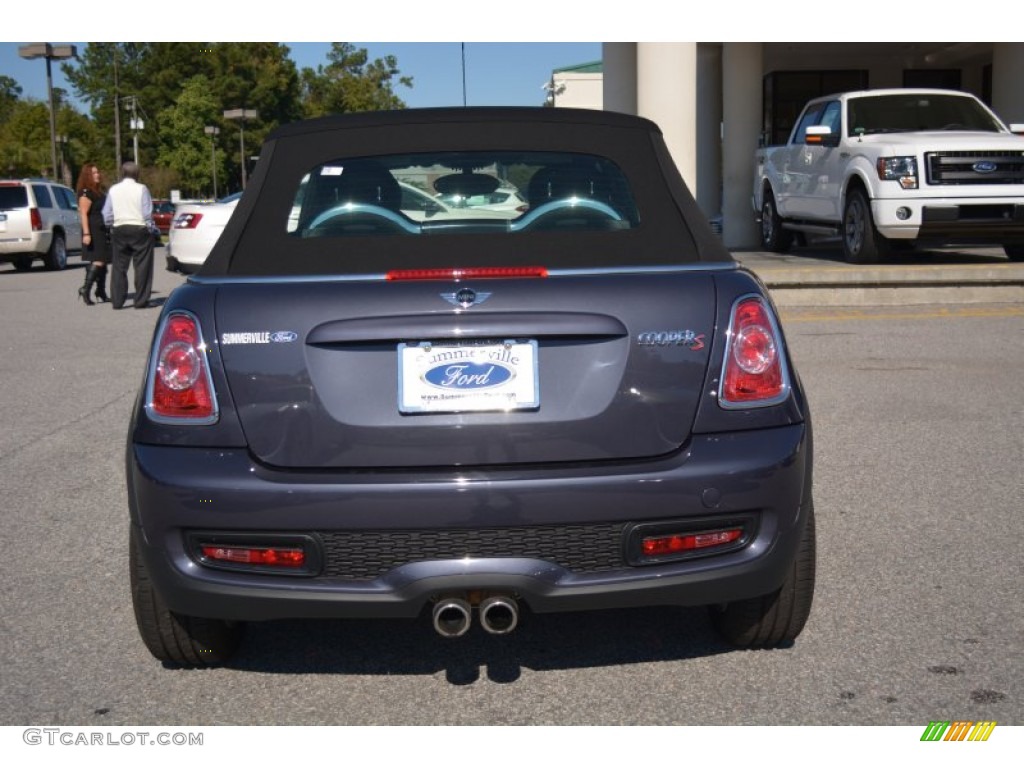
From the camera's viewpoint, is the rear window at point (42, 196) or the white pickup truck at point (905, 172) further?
the rear window at point (42, 196)

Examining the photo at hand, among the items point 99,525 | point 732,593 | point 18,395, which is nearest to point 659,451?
point 732,593

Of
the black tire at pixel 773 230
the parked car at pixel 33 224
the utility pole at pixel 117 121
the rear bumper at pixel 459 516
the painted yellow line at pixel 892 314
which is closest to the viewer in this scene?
the rear bumper at pixel 459 516

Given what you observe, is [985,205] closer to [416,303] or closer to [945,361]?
[945,361]

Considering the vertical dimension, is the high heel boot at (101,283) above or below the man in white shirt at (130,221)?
below

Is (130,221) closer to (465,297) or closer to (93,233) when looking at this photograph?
(93,233)

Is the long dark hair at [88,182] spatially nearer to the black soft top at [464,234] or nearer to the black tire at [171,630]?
the black soft top at [464,234]

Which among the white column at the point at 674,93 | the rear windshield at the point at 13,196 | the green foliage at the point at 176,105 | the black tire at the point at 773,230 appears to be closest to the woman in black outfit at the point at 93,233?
the white column at the point at 674,93

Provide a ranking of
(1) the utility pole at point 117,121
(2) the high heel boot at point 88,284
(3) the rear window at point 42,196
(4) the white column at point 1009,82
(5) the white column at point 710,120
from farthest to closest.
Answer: (1) the utility pole at point 117,121
(5) the white column at point 710,120
(3) the rear window at point 42,196
(4) the white column at point 1009,82
(2) the high heel boot at point 88,284

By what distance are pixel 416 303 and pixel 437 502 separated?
493mm

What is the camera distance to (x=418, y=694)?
354 cm

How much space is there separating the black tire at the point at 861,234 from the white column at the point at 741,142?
5338mm

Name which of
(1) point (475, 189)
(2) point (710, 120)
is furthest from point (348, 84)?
(1) point (475, 189)

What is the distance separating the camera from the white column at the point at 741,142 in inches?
806
